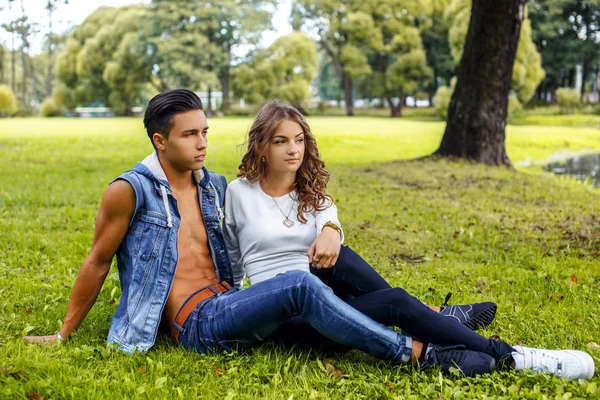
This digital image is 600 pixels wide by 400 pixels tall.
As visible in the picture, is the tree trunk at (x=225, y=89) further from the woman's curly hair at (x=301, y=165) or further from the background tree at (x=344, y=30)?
the woman's curly hair at (x=301, y=165)

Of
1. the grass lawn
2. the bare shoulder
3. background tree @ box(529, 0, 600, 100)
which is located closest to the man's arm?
the bare shoulder

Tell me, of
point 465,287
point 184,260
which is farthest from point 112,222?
point 465,287

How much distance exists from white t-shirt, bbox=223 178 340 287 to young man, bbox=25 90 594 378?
24cm

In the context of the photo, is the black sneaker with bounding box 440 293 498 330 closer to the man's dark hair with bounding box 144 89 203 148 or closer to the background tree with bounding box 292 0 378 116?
the man's dark hair with bounding box 144 89 203 148

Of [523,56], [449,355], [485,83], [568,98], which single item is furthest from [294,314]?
[568,98]

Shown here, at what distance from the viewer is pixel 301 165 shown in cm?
392

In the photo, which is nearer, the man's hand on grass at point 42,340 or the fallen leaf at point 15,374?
the fallen leaf at point 15,374

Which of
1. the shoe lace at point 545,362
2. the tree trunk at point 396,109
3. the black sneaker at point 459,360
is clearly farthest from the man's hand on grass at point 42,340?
the tree trunk at point 396,109

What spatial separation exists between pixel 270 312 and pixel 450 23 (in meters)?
42.5

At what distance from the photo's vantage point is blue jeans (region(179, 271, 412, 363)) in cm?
319

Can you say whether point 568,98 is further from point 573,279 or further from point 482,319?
point 482,319

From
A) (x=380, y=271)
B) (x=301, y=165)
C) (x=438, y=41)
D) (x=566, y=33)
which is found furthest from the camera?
(x=438, y=41)

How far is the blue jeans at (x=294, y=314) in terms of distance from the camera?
3.19m

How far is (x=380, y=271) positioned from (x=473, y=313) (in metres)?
1.77
